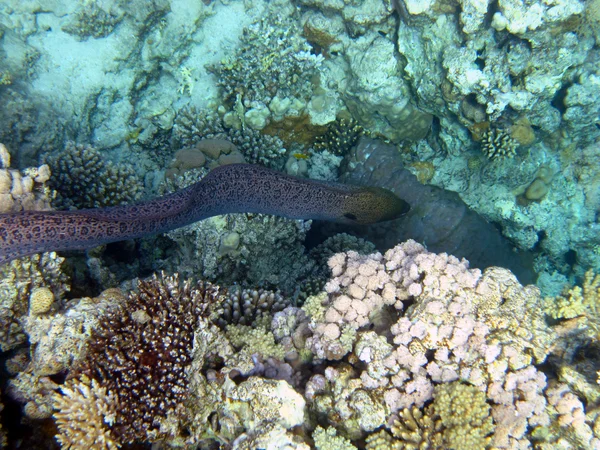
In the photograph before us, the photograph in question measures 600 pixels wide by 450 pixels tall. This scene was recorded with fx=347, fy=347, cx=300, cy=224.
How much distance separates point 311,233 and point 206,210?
3.19m

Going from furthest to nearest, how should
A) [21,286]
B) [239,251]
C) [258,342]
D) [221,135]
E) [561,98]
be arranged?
[221,135]
[561,98]
[239,251]
[21,286]
[258,342]

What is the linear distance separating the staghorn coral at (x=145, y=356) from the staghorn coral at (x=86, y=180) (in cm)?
290

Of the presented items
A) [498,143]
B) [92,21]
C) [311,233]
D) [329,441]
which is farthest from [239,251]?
[92,21]

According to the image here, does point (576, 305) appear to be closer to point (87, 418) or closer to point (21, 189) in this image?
point (87, 418)

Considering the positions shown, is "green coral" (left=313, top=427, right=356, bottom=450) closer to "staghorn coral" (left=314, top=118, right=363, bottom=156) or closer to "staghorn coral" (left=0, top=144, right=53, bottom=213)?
"staghorn coral" (left=0, top=144, right=53, bottom=213)

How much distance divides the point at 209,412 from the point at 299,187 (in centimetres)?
369

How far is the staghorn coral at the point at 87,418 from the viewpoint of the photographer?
2.96m

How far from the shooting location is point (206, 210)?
209 inches

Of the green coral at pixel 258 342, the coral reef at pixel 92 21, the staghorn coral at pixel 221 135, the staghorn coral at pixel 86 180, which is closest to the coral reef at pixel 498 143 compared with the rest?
the staghorn coral at pixel 221 135

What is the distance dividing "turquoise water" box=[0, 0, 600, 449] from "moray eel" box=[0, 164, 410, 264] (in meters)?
0.19

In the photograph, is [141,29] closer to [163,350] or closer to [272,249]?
[272,249]

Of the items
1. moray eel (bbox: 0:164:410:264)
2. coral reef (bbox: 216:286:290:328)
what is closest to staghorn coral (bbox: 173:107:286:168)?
moray eel (bbox: 0:164:410:264)

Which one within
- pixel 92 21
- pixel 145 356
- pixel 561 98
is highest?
pixel 561 98

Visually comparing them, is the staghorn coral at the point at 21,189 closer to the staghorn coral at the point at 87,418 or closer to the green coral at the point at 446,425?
the staghorn coral at the point at 87,418
